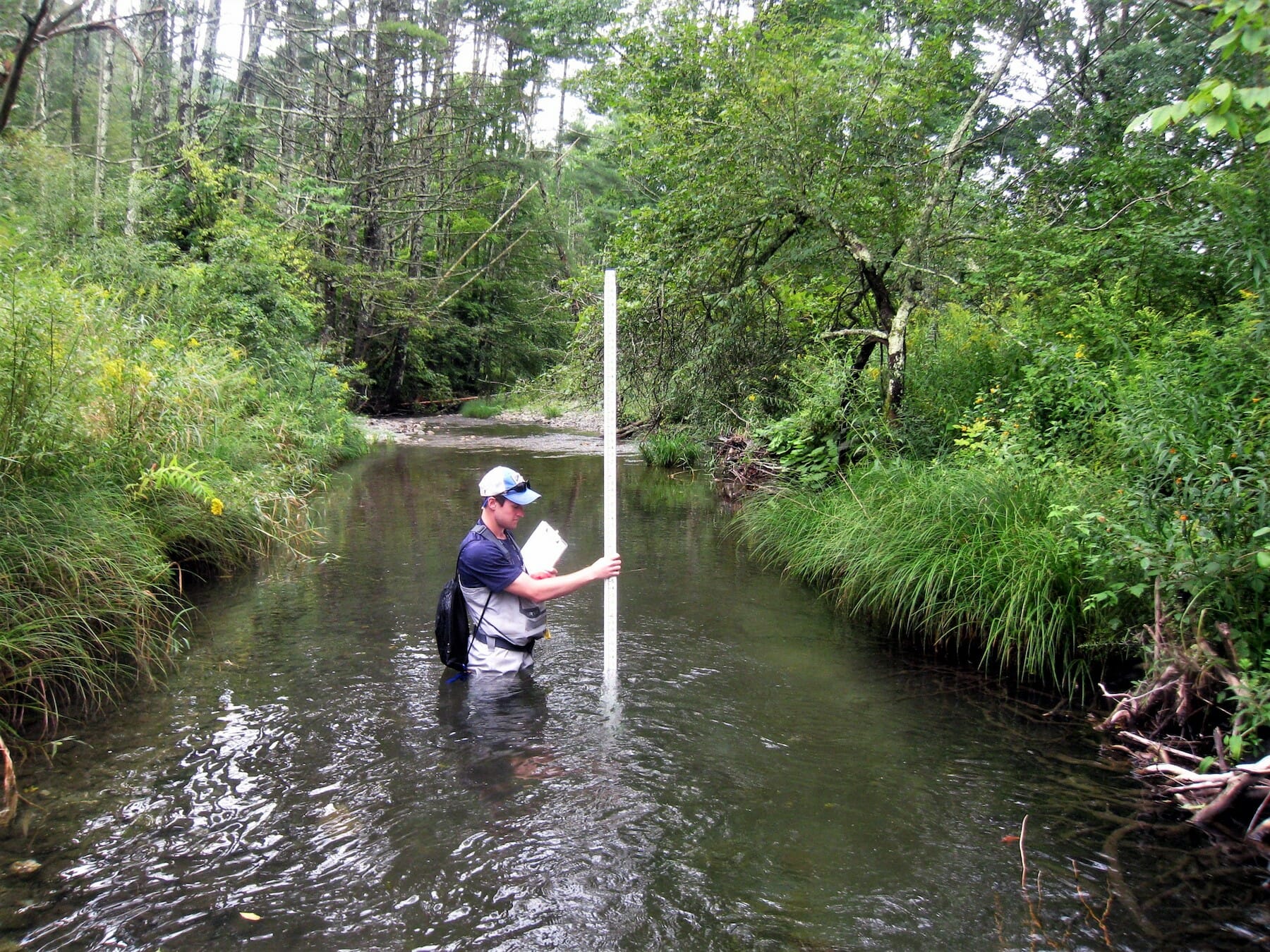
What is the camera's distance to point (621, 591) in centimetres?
859

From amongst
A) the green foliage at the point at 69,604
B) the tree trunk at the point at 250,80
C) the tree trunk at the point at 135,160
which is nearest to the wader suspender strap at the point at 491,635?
the green foliage at the point at 69,604

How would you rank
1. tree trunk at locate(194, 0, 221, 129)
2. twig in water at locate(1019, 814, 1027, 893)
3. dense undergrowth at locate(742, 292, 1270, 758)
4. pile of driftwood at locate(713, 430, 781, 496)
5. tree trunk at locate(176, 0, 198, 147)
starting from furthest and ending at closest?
tree trunk at locate(194, 0, 221, 129) → tree trunk at locate(176, 0, 198, 147) → pile of driftwood at locate(713, 430, 781, 496) → dense undergrowth at locate(742, 292, 1270, 758) → twig in water at locate(1019, 814, 1027, 893)

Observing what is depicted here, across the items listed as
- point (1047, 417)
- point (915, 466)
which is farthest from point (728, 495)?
point (1047, 417)

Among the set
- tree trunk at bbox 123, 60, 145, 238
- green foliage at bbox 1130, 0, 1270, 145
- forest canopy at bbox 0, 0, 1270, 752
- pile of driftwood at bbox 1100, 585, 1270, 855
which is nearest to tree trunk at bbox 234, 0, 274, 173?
forest canopy at bbox 0, 0, 1270, 752

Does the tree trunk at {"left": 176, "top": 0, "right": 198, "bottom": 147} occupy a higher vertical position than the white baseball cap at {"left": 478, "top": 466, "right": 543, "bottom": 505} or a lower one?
higher

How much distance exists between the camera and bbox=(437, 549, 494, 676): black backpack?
5.52 meters

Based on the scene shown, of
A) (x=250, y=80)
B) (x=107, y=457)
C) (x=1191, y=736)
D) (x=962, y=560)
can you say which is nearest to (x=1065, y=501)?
(x=962, y=560)

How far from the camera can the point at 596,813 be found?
4.30 meters

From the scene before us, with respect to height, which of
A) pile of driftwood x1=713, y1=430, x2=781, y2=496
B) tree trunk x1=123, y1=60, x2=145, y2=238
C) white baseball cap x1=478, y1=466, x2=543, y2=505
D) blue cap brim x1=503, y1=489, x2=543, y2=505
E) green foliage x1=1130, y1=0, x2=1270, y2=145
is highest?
tree trunk x1=123, y1=60, x2=145, y2=238

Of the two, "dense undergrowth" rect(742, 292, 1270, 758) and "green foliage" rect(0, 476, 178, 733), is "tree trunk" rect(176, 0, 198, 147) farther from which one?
"dense undergrowth" rect(742, 292, 1270, 758)

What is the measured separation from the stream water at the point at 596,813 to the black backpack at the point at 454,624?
0.25 meters

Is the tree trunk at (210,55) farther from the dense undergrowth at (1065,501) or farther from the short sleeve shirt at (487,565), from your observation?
the short sleeve shirt at (487,565)

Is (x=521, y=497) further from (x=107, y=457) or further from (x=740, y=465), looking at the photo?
(x=740, y=465)

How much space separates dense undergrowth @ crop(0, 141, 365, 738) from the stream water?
19.8 inches
